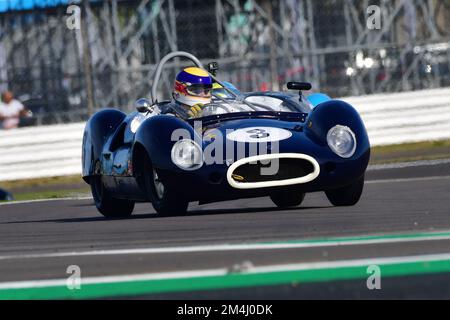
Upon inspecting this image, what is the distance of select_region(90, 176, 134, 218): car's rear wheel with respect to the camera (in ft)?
32.8

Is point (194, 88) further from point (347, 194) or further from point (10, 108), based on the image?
point (10, 108)

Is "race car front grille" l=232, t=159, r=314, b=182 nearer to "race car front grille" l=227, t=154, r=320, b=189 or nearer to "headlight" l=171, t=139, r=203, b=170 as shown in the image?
"race car front grille" l=227, t=154, r=320, b=189

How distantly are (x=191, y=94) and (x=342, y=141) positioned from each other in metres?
1.44

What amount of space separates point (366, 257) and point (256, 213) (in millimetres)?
3339

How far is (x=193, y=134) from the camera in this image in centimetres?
828

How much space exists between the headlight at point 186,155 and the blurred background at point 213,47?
9552 millimetres

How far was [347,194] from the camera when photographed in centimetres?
879

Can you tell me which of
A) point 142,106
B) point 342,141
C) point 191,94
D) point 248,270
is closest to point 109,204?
point 142,106

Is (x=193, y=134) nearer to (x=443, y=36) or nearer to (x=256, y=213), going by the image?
(x=256, y=213)

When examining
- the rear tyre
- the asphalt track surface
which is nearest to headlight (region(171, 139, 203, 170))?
the asphalt track surface

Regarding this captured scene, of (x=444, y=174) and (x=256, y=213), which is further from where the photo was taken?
(x=444, y=174)

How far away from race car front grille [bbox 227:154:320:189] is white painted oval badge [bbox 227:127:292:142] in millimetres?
144
